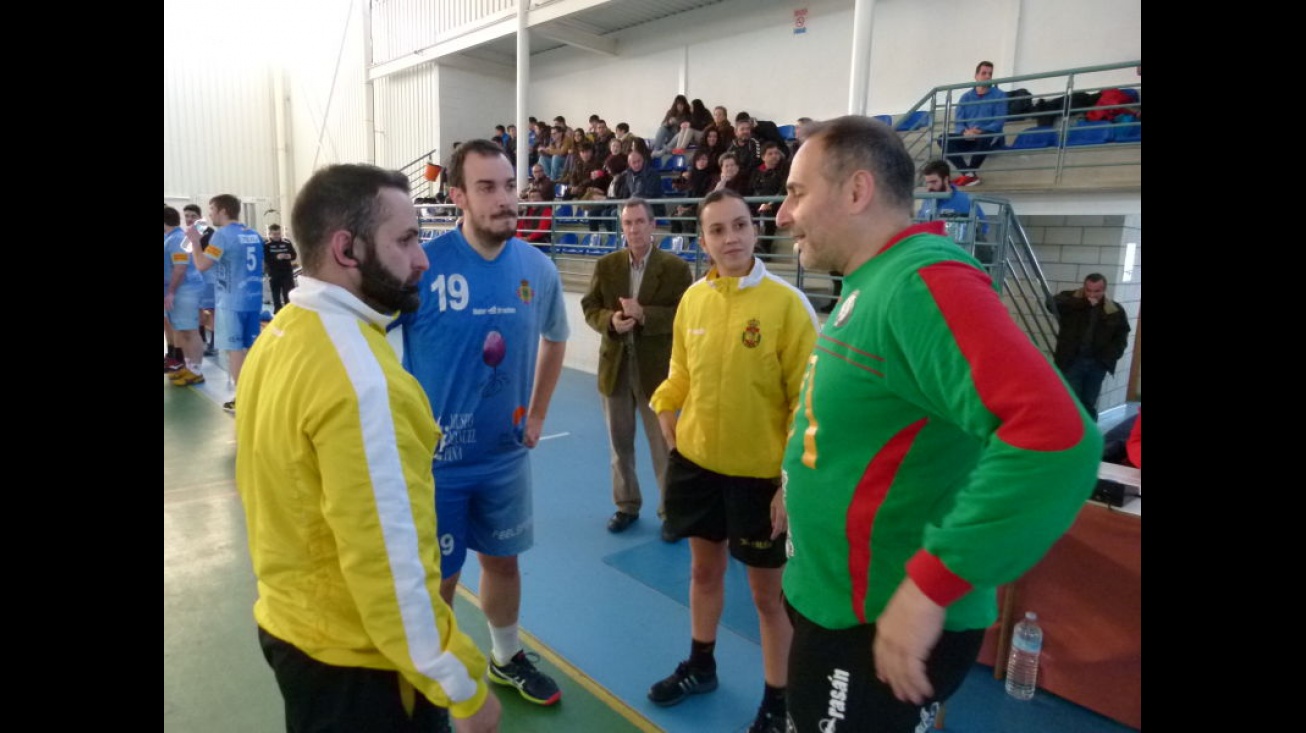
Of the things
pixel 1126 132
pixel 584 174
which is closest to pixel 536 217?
pixel 584 174

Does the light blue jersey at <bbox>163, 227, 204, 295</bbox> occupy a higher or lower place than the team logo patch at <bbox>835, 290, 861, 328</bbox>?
higher

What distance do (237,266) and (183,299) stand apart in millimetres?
1682

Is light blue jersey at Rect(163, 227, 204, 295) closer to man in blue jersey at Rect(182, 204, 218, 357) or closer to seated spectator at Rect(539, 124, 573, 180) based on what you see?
man in blue jersey at Rect(182, 204, 218, 357)

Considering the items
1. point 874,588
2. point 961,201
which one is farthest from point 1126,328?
point 874,588

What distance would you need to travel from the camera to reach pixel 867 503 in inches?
51.0

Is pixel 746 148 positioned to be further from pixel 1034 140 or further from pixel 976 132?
pixel 1034 140

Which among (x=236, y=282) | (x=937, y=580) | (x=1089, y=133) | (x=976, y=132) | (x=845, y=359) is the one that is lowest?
(x=937, y=580)

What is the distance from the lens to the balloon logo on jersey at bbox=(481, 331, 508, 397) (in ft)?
7.63

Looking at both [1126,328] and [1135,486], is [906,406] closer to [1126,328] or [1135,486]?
[1135,486]

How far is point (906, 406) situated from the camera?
1.23 meters

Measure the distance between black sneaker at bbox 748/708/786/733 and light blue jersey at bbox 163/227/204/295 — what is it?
7.46 meters

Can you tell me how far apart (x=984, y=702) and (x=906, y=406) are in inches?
80.2

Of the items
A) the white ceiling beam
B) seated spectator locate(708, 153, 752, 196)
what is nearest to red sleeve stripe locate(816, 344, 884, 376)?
seated spectator locate(708, 153, 752, 196)

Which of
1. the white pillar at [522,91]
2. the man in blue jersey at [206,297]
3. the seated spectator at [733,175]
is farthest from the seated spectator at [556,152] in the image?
the man in blue jersey at [206,297]
